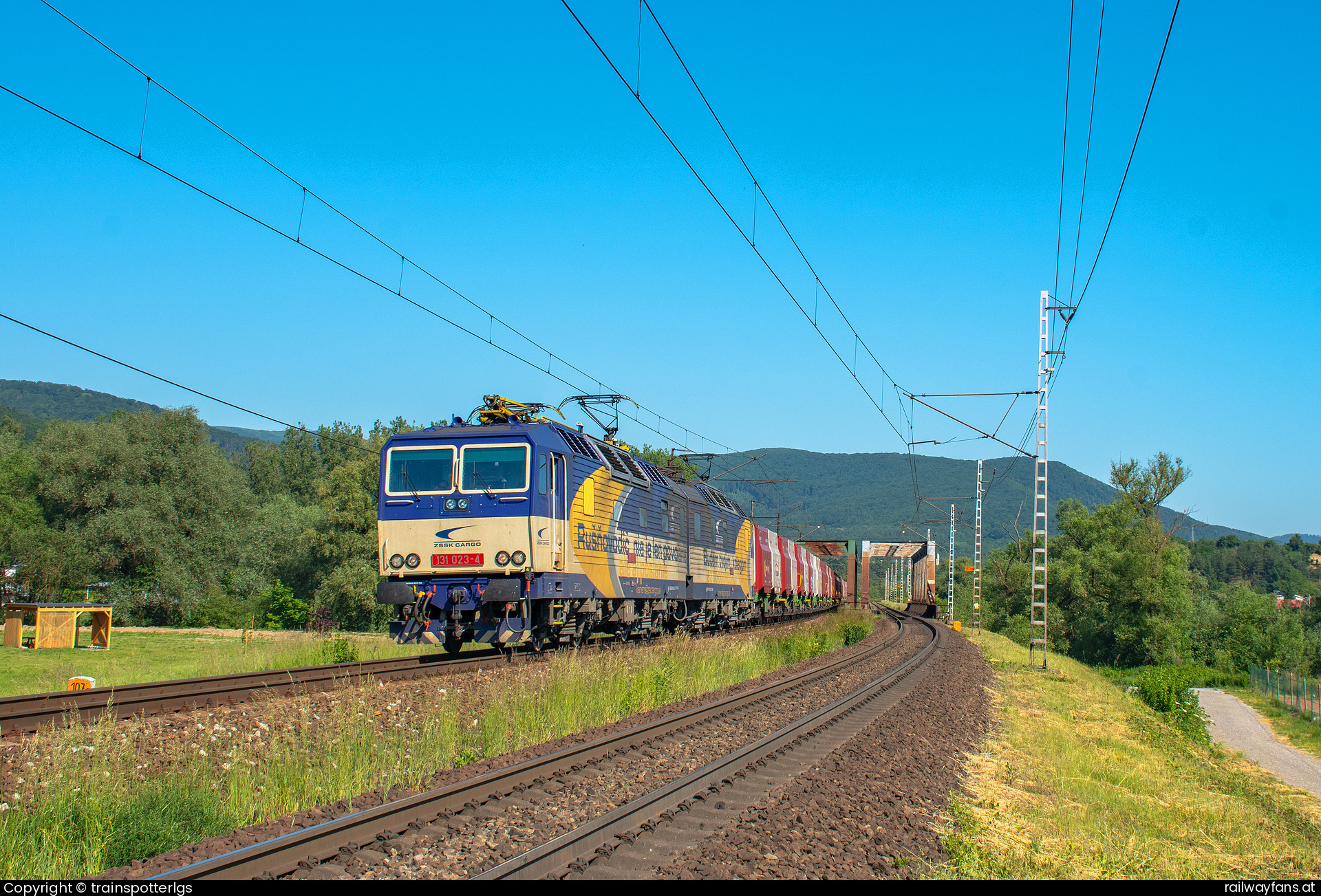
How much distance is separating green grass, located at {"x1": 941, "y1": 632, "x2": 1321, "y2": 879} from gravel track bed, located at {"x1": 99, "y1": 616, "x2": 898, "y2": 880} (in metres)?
2.73

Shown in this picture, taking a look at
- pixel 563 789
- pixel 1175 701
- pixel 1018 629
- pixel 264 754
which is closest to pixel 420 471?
pixel 264 754

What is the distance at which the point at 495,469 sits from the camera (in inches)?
629

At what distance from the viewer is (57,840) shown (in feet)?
20.0

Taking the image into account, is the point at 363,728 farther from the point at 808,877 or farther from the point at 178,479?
the point at 178,479

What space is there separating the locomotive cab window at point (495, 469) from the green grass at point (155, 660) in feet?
15.2

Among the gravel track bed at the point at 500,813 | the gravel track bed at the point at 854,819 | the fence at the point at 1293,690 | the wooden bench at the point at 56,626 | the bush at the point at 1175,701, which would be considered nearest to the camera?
the gravel track bed at the point at 500,813

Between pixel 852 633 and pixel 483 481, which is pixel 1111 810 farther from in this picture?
pixel 852 633

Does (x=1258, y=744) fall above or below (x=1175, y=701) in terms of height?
below

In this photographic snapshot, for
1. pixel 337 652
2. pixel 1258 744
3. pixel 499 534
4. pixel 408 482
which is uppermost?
pixel 408 482

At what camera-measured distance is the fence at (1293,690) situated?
39812mm

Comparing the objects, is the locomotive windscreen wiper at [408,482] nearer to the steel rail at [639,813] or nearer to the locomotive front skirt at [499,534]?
the locomotive front skirt at [499,534]

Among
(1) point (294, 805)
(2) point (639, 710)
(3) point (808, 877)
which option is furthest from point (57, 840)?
(2) point (639, 710)

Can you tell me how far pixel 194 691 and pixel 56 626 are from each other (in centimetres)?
1351

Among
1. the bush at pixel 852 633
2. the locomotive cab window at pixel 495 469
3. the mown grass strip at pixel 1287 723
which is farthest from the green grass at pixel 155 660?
the mown grass strip at pixel 1287 723
